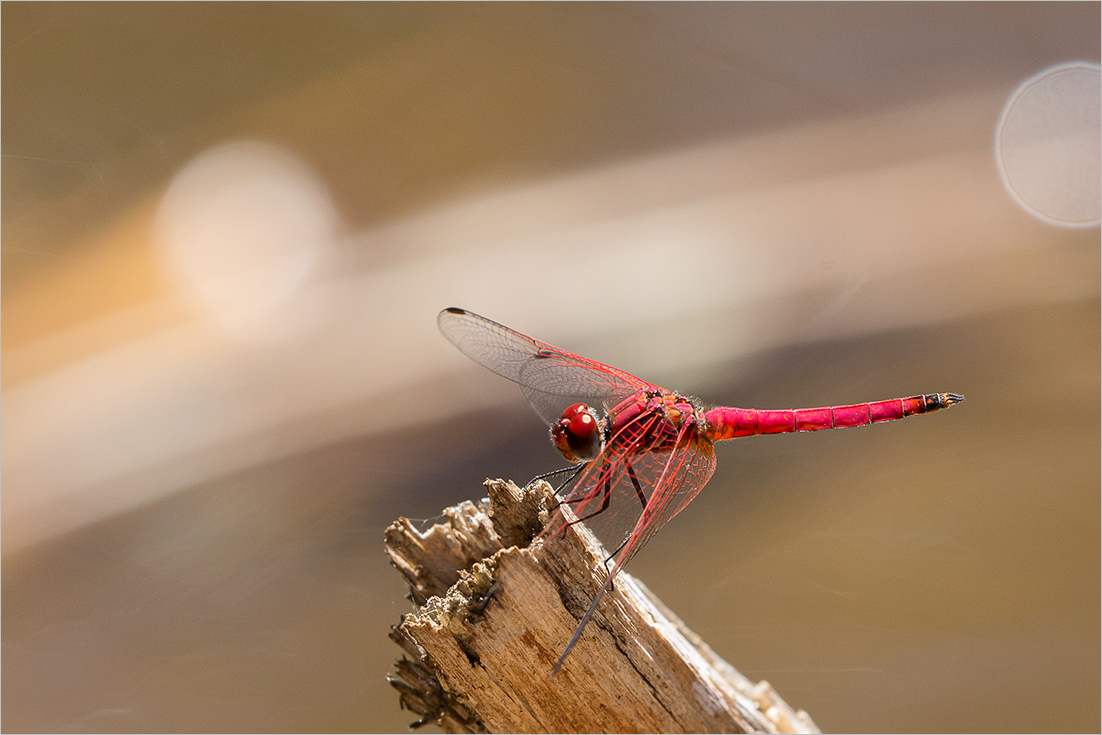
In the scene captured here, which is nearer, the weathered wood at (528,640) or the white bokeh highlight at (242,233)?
the weathered wood at (528,640)

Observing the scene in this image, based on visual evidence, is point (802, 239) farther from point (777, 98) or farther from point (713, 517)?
point (713, 517)

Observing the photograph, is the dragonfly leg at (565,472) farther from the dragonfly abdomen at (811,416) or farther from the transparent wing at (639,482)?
the dragonfly abdomen at (811,416)

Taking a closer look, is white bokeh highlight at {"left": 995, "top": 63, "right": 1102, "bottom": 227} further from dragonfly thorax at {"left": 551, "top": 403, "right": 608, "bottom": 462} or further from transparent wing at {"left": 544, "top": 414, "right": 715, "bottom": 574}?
dragonfly thorax at {"left": 551, "top": 403, "right": 608, "bottom": 462}

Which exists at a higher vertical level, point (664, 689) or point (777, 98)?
point (777, 98)

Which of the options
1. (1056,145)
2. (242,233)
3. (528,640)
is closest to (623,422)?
(528,640)

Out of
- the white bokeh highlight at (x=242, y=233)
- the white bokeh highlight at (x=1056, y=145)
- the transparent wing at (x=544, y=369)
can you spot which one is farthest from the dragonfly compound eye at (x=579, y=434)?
the white bokeh highlight at (x=1056, y=145)

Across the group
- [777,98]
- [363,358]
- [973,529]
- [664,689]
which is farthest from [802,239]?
[664,689]

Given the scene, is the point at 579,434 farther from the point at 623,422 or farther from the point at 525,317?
the point at 525,317

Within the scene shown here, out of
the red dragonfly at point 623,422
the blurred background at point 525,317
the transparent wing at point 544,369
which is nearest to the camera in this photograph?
the red dragonfly at point 623,422
